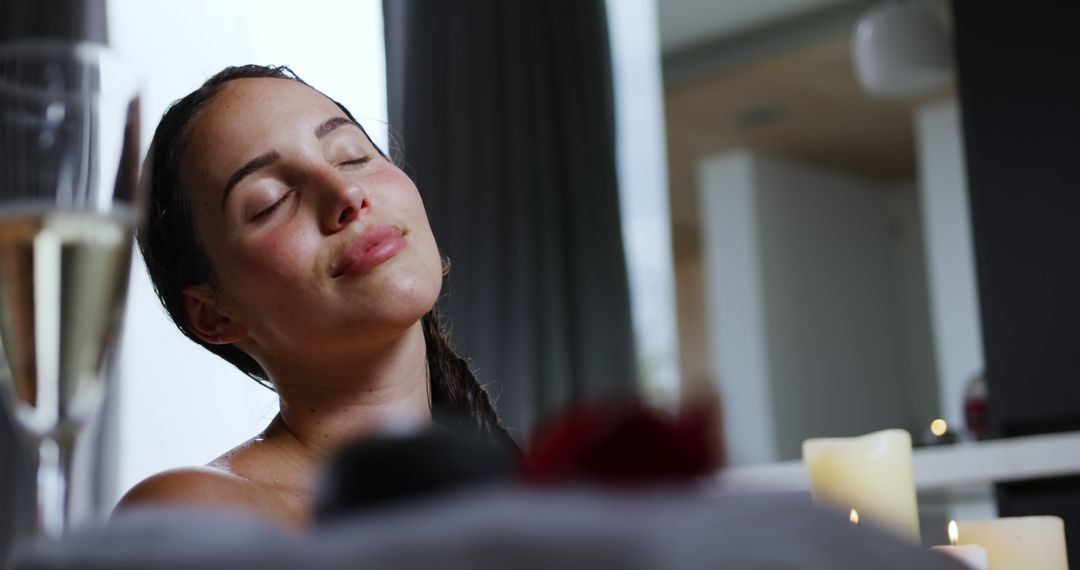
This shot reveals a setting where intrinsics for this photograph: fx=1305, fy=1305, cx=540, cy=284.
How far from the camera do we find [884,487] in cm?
79

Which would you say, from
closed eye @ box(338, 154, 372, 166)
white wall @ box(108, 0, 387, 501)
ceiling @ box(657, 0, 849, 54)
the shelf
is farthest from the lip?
ceiling @ box(657, 0, 849, 54)

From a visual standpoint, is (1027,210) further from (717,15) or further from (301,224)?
(717,15)

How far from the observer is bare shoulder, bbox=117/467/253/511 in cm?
103

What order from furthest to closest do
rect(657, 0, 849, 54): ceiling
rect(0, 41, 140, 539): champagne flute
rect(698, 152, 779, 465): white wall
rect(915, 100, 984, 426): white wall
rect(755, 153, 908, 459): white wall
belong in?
rect(755, 153, 908, 459): white wall, rect(698, 152, 779, 465): white wall, rect(915, 100, 984, 426): white wall, rect(657, 0, 849, 54): ceiling, rect(0, 41, 140, 539): champagne flute

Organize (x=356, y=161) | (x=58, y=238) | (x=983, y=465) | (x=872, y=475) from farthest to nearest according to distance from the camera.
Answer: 1. (x=983, y=465)
2. (x=356, y=161)
3. (x=872, y=475)
4. (x=58, y=238)

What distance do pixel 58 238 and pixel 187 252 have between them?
1.02m

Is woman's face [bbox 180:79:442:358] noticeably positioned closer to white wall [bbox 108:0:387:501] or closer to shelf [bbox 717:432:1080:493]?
shelf [bbox 717:432:1080:493]

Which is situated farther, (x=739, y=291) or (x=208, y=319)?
(x=739, y=291)

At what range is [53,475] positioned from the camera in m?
0.37

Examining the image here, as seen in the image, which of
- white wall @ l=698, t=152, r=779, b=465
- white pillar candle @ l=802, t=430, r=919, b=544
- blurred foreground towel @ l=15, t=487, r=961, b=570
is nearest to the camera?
blurred foreground towel @ l=15, t=487, r=961, b=570

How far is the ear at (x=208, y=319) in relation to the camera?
1.34 metres

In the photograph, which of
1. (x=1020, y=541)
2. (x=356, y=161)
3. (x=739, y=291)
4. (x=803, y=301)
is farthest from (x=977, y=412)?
(x=803, y=301)

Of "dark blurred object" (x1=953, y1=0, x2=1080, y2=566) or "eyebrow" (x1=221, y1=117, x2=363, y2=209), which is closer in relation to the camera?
"eyebrow" (x1=221, y1=117, x2=363, y2=209)

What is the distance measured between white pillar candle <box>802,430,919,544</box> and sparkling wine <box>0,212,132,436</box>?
514 millimetres
